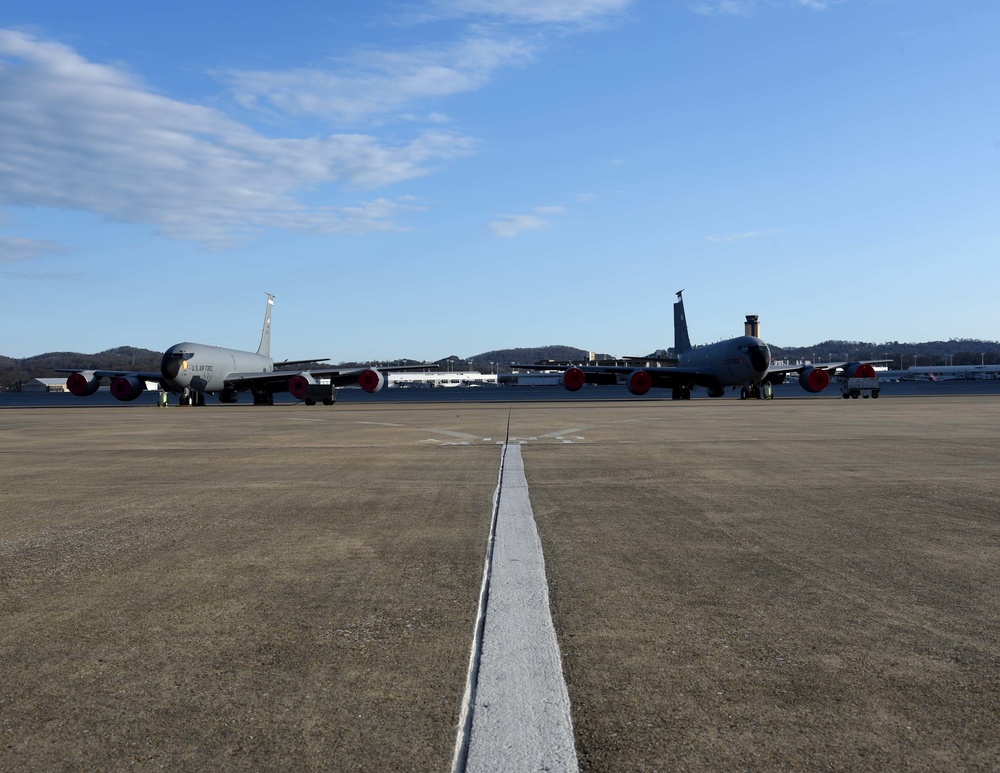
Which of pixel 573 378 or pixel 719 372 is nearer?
pixel 719 372

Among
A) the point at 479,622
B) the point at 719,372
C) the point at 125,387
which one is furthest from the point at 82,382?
the point at 479,622

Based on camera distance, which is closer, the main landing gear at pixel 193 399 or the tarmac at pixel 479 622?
the tarmac at pixel 479 622

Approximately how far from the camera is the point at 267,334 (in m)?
60.4

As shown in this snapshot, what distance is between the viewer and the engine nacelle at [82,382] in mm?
48438

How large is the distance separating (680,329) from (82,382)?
3901 centimetres

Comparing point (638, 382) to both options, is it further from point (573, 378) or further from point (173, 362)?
point (173, 362)

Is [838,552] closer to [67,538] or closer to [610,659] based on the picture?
[610,659]

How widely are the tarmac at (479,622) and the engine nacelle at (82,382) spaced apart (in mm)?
42220

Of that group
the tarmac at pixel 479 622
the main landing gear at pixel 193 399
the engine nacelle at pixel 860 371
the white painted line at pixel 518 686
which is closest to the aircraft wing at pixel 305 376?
the main landing gear at pixel 193 399

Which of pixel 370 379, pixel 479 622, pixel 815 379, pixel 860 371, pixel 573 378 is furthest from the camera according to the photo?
pixel 860 371

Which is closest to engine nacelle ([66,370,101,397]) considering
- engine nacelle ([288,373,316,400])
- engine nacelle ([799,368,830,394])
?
engine nacelle ([288,373,316,400])

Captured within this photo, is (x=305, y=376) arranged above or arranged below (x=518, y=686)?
above

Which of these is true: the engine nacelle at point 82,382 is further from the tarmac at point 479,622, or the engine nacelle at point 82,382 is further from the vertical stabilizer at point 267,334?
the tarmac at point 479,622

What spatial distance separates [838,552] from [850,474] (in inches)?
207
